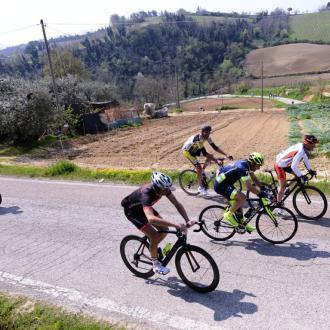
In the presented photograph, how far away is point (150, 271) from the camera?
6246 millimetres

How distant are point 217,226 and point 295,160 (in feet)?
7.30

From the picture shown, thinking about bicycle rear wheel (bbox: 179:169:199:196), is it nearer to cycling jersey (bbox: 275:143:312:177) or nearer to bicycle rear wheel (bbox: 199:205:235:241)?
bicycle rear wheel (bbox: 199:205:235:241)

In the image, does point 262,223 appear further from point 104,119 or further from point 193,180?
point 104,119

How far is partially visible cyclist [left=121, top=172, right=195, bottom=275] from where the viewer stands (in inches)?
215

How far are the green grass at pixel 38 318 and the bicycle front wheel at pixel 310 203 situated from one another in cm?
520

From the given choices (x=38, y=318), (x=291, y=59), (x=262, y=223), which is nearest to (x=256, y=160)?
(x=262, y=223)

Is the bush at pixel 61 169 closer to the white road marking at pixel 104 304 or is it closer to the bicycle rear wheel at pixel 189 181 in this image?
the bicycle rear wheel at pixel 189 181

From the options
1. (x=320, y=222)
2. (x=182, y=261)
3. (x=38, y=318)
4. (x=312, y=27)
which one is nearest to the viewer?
(x=38, y=318)

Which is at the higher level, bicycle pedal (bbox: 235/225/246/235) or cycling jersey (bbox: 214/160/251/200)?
cycling jersey (bbox: 214/160/251/200)

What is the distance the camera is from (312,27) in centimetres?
17238

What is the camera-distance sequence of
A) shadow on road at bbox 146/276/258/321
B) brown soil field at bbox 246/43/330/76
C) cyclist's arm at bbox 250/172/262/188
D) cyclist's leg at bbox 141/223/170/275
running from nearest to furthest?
shadow on road at bbox 146/276/258/321
cyclist's leg at bbox 141/223/170/275
cyclist's arm at bbox 250/172/262/188
brown soil field at bbox 246/43/330/76

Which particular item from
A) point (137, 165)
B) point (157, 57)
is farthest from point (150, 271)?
point (157, 57)

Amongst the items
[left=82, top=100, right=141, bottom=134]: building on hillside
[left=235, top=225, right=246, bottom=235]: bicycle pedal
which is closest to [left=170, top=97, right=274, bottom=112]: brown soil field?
[left=82, top=100, right=141, bottom=134]: building on hillside

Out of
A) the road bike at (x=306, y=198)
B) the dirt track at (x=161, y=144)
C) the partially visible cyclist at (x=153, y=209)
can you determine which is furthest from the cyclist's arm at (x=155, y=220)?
the dirt track at (x=161, y=144)
